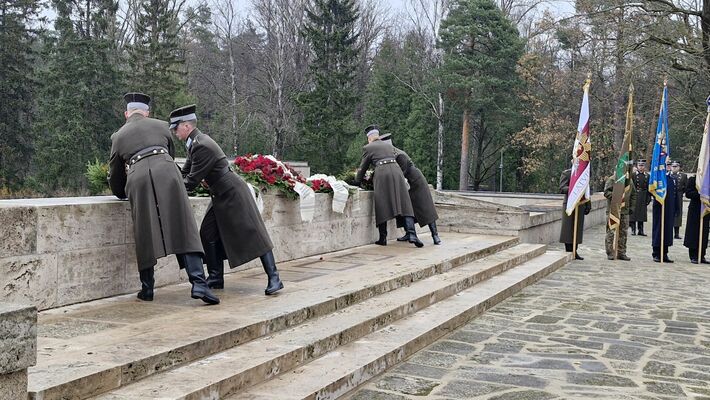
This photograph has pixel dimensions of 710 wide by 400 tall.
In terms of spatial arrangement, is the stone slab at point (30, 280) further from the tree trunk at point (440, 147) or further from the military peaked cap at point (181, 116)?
the tree trunk at point (440, 147)

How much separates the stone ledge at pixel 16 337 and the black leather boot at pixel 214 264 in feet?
11.4

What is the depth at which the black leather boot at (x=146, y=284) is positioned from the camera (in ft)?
20.3

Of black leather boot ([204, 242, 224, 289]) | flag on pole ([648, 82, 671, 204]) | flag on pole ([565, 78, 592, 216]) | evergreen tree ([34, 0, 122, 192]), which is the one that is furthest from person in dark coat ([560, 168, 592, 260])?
evergreen tree ([34, 0, 122, 192])

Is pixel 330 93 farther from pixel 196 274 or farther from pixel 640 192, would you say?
pixel 196 274

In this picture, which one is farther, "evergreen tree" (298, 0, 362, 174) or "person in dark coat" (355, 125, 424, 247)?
"evergreen tree" (298, 0, 362, 174)

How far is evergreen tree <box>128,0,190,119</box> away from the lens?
128ft

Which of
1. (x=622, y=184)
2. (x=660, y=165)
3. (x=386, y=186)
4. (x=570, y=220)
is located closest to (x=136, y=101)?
(x=386, y=186)

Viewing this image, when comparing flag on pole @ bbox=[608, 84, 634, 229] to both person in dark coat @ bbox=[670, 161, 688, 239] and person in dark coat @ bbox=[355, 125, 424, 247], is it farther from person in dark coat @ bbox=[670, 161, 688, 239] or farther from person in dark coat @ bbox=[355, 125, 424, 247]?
person in dark coat @ bbox=[355, 125, 424, 247]

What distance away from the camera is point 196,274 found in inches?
237

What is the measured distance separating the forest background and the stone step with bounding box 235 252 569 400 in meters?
25.3

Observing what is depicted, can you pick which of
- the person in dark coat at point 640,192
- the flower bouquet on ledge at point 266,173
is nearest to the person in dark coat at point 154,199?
the flower bouquet on ledge at point 266,173

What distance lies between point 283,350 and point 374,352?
89 cm

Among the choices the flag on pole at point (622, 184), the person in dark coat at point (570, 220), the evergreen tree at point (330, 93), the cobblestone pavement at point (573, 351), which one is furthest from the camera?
the evergreen tree at point (330, 93)

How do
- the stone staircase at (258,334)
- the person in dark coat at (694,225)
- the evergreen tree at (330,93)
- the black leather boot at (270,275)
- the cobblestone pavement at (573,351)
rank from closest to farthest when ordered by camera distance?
the stone staircase at (258,334) < the cobblestone pavement at (573,351) < the black leather boot at (270,275) < the person in dark coat at (694,225) < the evergreen tree at (330,93)
